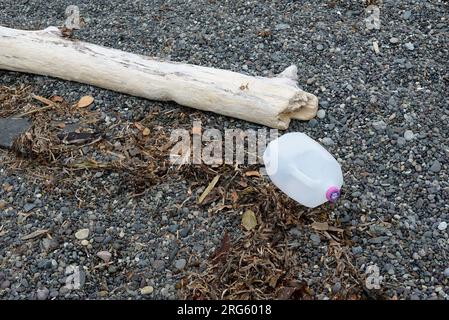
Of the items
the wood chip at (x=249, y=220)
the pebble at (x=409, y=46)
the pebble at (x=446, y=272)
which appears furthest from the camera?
the pebble at (x=409, y=46)

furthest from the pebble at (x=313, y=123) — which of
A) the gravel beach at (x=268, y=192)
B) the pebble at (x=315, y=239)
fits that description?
the pebble at (x=315, y=239)

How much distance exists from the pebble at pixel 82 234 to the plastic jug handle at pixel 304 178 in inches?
39.9

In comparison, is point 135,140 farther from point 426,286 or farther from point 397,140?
point 426,286

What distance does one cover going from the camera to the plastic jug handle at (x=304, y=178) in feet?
8.90

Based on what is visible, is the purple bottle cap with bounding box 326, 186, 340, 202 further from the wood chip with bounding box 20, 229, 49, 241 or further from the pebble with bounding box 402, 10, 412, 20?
the pebble with bounding box 402, 10, 412, 20

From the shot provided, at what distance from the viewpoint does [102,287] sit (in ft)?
8.53

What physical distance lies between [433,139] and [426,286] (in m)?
0.86

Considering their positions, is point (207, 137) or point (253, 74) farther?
point (253, 74)

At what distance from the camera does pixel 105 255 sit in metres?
2.70

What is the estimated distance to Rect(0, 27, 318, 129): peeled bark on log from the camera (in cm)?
312

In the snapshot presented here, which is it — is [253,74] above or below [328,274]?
above

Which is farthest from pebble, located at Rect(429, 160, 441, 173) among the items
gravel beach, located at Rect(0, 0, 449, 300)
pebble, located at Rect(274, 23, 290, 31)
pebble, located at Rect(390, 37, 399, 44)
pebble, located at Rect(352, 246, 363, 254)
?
pebble, located at Rect(274, 23, 290, 31)

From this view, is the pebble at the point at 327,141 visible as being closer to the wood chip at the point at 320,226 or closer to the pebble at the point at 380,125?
the pebble at the point at 380,125
